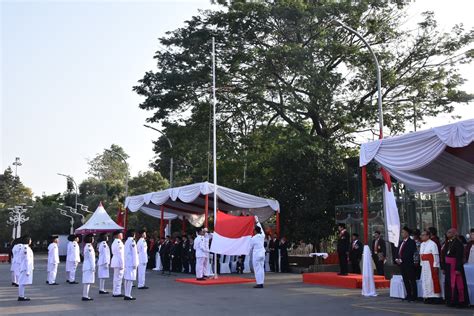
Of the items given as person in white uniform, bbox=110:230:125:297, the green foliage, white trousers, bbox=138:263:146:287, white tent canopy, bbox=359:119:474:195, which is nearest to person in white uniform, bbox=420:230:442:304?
white tent canopy, bbox=359:119:474:195

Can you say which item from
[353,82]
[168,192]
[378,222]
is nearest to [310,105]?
[353,82]

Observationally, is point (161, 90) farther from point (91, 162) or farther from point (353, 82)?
point (91, 162)

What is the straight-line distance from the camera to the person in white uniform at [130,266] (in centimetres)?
1277

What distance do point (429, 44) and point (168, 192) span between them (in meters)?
13.9

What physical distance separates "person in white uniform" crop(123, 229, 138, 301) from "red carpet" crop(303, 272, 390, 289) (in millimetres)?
5950

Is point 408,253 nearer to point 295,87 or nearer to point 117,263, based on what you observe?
point 117,263

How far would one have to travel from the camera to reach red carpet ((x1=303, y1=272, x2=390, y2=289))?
14.3 m

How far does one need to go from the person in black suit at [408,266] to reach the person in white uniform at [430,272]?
0.30 metres

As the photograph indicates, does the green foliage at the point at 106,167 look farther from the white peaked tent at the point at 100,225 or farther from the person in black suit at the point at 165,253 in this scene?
the person in black suit at the point at 165,253

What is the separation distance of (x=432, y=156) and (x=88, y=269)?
351 inches

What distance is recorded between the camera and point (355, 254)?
16.8 m

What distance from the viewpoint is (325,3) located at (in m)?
23.0

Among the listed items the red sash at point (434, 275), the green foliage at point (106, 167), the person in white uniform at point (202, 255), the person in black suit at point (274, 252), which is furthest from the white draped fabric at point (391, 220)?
the green foliage at point (106, 167)

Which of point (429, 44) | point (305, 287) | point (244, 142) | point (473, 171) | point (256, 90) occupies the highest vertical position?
point (429, 44)
